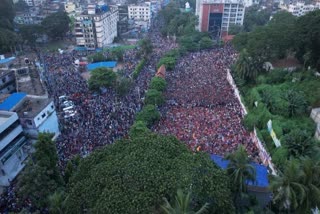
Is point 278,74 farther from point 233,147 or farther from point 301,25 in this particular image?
point 233,147

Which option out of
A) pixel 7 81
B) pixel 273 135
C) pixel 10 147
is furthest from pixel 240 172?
pixel 7 81

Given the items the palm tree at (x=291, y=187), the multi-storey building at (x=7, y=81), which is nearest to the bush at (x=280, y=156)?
the palm tree at (x=291, y=187)

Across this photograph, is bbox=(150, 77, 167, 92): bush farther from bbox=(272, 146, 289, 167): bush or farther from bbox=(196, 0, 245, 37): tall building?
bbox=(196, 0, 245, 37): tall building

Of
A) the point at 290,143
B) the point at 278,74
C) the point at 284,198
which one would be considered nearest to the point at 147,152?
the point at 284,198

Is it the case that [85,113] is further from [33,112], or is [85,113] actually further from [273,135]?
[273,135]

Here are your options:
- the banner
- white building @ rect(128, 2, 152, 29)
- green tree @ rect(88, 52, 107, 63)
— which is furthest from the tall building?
the banner
